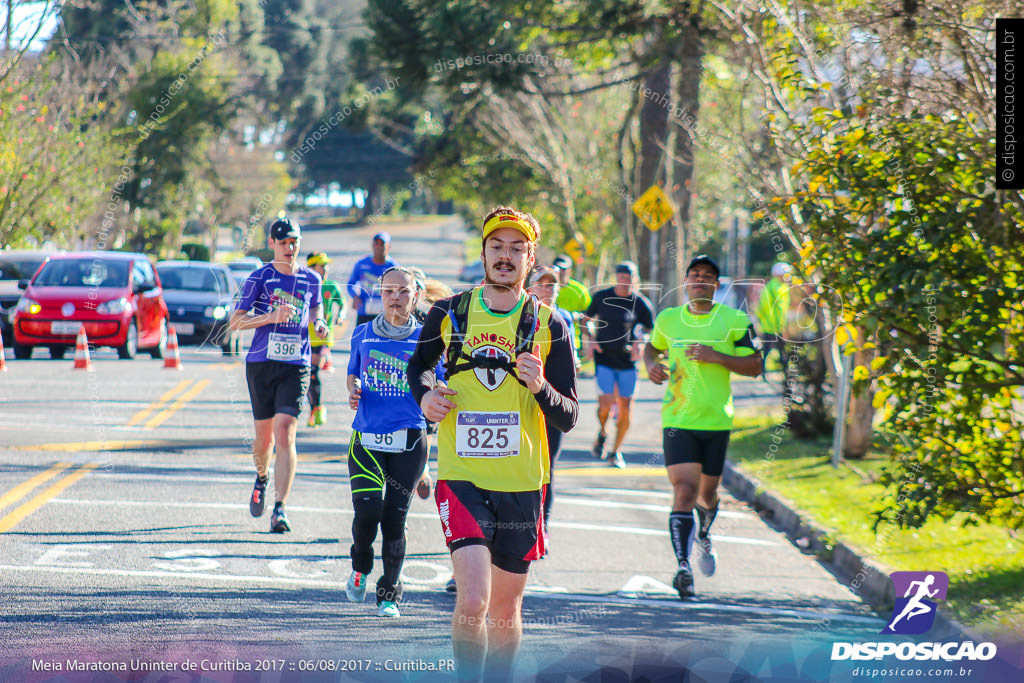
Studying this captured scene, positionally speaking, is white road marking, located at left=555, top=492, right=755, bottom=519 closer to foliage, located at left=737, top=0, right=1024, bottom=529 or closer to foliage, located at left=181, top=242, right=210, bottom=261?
foliage, located at left=737, top=0, right=1024, bottom=529

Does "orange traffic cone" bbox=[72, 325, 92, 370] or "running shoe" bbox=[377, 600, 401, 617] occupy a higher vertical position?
"orange traffic cone" bbox=[72, 325, 92, 370]

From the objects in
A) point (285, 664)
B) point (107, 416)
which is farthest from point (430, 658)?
point (107, 416)

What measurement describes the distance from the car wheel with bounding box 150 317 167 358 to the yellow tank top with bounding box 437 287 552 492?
16.8 m

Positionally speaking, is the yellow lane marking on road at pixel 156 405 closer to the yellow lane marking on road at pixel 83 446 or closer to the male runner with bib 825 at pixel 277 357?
the yellow lane marking on road at pixel 83 446

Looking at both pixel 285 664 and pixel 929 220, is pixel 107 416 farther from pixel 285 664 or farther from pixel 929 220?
pixel 929 220

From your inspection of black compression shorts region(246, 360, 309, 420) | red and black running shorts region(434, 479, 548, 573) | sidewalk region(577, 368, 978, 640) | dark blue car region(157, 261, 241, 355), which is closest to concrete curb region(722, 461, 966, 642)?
sidewalk region(577, 368, 978, 640)

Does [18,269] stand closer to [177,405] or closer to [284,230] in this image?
[177,405]

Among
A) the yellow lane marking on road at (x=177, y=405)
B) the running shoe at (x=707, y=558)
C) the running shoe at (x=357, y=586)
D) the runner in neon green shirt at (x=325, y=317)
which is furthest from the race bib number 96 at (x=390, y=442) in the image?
the yellow lane marking on road at (x=177, y=405)

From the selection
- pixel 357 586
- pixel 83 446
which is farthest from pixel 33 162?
pixel 357 586

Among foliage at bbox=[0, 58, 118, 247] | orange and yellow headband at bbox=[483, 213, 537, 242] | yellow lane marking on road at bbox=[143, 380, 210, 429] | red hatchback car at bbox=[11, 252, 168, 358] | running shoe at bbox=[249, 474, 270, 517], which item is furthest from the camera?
red hatchback car at bbox=[11, 252, 168, 358]

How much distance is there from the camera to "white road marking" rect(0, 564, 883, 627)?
6.72 m

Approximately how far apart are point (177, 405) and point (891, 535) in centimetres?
931

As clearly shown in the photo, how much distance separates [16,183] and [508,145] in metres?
25.3

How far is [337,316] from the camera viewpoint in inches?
517
